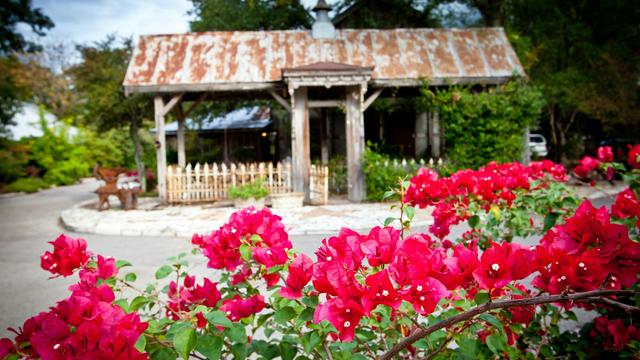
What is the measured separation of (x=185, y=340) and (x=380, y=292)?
19.6 inches

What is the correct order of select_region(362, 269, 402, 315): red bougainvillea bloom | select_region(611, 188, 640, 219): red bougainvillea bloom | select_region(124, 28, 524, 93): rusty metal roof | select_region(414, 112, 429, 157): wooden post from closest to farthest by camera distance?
select_region(362, 269, 402, 315): red bougainvillea bloom → select_region(611, 188, 640, 219): red bougainvillea bloom → select_region(124, 28, 524, 93): rusty metal roof → select_region(414, 112, 429, 157): wooden post

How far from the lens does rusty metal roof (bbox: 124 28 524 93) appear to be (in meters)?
12.6

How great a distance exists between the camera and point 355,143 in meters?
12.4

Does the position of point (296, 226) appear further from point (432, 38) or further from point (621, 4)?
point (621, 4)

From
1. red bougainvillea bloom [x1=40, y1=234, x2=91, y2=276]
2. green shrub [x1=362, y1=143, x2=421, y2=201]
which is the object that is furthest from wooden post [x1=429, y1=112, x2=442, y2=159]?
red bougainvillea bloom [x1=40, y1=234, x2=91, y2=276]

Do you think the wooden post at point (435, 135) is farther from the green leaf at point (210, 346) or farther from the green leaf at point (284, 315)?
the green leaf at point (210, 346)

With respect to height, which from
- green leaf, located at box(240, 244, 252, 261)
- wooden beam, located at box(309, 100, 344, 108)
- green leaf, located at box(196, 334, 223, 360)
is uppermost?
wooden beam, located at box(309, 100, 344, 108)

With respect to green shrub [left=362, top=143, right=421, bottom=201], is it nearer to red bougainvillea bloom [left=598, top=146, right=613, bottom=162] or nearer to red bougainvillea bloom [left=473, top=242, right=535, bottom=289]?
red bougainvillea bloom [left=598, top=146, right=613, bottom=162]

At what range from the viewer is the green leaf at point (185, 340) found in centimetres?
107

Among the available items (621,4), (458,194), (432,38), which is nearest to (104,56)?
(432,38)

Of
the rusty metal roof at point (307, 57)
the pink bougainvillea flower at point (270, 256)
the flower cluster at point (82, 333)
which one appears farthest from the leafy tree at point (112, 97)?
the flower cluster at point (82, 333)

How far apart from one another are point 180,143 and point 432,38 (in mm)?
9092

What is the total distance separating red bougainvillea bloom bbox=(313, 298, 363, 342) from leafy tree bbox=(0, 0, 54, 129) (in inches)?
1103

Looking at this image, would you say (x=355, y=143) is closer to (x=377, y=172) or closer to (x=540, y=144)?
(x=377, y=172)
